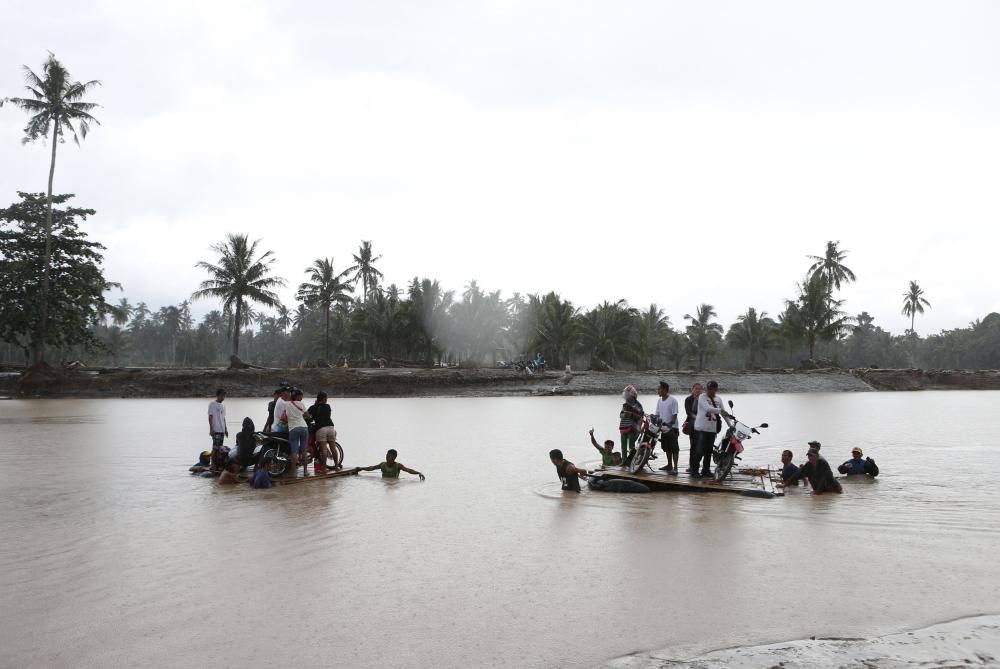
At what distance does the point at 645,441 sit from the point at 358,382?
37220mm

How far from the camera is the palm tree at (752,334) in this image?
2864 inches

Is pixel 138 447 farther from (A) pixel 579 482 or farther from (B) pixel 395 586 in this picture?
(B) pixel 395 586

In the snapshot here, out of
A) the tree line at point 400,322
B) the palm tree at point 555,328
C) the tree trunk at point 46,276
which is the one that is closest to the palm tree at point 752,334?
the tree line at point 400,322

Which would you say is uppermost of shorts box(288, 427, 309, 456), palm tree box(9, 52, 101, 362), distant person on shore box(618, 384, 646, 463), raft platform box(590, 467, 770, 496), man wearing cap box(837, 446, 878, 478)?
palm tree box(9, 52, 101, 362)

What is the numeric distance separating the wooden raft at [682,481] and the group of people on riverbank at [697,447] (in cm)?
36

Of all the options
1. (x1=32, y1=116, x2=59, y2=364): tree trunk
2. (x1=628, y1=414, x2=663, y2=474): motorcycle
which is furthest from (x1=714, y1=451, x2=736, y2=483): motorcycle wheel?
(x1=32, y1=116, x2=59, y2=364): tree trunk

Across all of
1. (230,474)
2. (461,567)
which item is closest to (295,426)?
(230,474)

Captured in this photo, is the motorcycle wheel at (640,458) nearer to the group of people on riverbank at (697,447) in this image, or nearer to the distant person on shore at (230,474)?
the group of people on riverbank at (697,447)

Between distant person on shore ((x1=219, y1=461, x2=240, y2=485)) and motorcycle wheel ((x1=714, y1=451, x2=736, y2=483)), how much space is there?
791 centimetres

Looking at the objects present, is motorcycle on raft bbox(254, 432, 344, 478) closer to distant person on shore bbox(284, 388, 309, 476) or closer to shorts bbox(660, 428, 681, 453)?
distant person on shore bbox(284, 388, 309, 476)

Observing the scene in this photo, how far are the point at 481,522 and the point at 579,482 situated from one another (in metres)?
3.22

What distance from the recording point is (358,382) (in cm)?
4741

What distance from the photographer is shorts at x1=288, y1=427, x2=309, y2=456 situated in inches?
484

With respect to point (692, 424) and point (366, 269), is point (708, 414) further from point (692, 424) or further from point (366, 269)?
point (366, 269)
